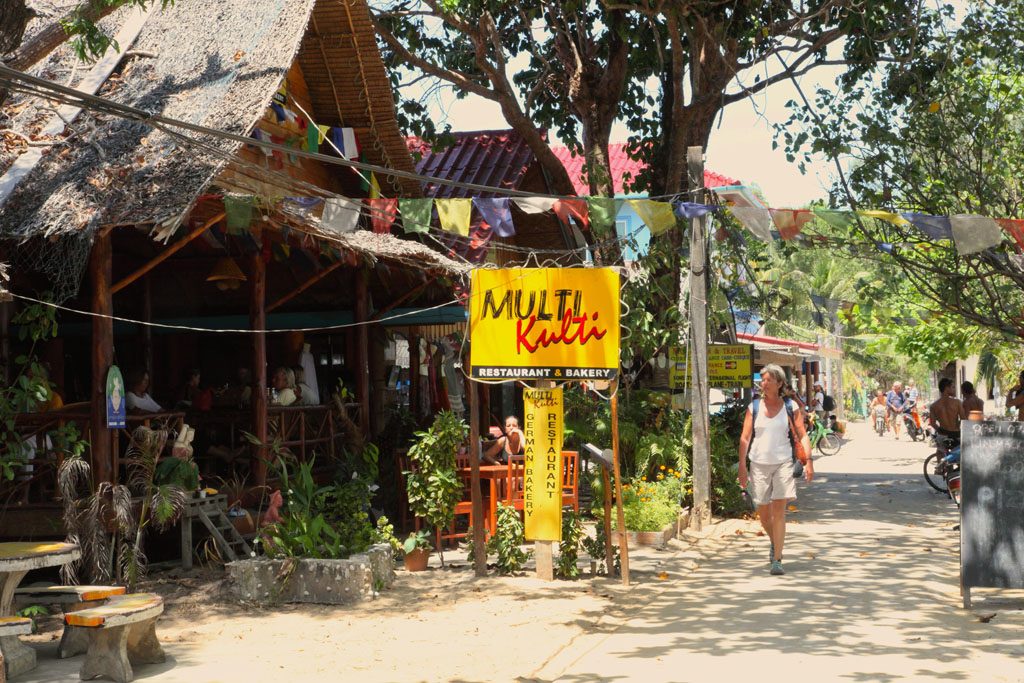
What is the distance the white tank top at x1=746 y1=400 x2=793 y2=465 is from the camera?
32.7 feet

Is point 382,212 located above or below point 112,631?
above

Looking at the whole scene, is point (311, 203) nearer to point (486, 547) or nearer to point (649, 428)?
point (486, 547)

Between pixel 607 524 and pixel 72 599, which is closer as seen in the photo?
pixel 72 599

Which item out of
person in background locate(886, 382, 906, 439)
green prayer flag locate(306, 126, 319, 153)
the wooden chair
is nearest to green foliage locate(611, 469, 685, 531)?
the wooden chair

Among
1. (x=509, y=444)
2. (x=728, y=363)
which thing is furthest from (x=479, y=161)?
(x=509, y=444)

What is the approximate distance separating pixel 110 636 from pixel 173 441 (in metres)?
4.39

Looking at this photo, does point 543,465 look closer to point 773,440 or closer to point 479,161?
point 773,440

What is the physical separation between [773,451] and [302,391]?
576 centimetres

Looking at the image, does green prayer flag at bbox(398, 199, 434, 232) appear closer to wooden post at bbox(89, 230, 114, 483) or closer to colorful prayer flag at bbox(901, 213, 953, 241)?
wooden post at bbox(89, 230, 114, 483)

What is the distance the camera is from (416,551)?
34.7ft

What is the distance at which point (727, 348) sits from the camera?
1688 cm

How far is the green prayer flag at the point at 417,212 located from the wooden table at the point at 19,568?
4473mm

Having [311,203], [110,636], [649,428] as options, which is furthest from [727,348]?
[110,636]

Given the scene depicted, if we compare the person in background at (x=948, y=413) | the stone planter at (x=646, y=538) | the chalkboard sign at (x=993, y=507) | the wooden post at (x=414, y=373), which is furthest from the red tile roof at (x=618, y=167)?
the chalkboard sign at (x=993, y=507)
